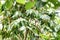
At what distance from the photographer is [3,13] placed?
1.64 meters

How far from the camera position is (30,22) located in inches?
62.1

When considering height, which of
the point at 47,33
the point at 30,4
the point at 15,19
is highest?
the point at 30,4

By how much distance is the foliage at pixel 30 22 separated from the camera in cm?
151

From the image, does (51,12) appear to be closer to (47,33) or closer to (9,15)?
(47,33)

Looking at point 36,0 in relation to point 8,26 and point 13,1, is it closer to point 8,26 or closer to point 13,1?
point 13,1

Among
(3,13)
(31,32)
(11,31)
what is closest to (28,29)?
(31,32)

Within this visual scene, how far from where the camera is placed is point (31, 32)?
1597 millimetres

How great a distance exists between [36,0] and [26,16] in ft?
0.82

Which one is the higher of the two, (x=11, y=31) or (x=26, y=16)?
(x=26, y=16)

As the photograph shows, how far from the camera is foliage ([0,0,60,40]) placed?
59.5 inches

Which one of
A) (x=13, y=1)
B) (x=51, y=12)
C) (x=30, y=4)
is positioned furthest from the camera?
(x=51, y=12)

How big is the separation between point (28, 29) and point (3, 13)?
250mm

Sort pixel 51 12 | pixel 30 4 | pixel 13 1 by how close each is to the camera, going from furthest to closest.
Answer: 1. pixel 51 12
2. pixel 13 1
3. pixel 30 4

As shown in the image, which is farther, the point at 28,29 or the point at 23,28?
the point at 28,29
